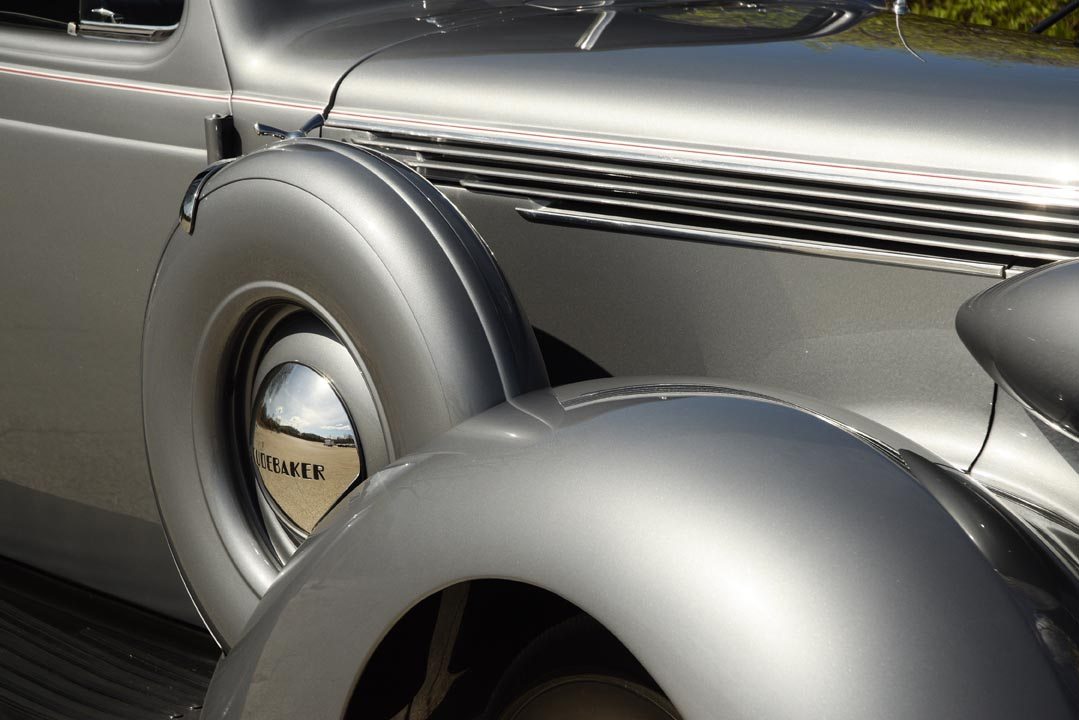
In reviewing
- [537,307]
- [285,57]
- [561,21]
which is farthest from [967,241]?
[285,57]

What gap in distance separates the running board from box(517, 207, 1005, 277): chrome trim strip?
40.4 inches

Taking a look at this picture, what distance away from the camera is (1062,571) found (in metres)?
1.16

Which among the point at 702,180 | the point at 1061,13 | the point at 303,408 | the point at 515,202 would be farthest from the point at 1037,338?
the point at 1061,13

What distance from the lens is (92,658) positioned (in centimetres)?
206

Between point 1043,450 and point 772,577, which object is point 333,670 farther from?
point 1043,450

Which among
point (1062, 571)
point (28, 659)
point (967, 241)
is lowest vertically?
point (28, 659)

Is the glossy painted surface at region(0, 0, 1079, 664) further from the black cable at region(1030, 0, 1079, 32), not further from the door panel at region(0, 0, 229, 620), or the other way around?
the black cable at region(1030, 0, 1079, 32)

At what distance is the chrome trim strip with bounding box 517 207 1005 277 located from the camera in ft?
4.66

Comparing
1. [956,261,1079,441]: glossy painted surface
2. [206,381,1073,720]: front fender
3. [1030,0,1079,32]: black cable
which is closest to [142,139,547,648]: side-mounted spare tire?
[206,381,1073,720]: front fender

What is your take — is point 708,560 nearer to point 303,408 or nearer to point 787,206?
point 787,206

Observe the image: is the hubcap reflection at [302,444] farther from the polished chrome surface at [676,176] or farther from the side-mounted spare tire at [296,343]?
the polished chrome surface at [676,176]

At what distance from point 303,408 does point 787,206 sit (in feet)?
2.46

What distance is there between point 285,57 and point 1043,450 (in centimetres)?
132

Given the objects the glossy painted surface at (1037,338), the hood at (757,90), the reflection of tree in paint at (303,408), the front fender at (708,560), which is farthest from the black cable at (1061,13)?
the reflection of tree in paint at (303,408)
